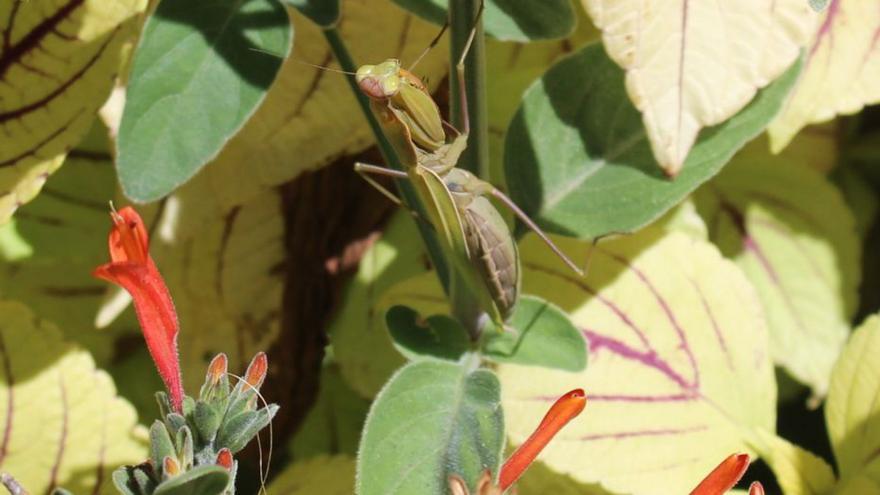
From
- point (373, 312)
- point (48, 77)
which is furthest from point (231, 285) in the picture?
point (48, 77)

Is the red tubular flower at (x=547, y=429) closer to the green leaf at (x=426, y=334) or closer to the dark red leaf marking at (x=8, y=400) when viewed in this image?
the green leaf at (x=426, y=334)

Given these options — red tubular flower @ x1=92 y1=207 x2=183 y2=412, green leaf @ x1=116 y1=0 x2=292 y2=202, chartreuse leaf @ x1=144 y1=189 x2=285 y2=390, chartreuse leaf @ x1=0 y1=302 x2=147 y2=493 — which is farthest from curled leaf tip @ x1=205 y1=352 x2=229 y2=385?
chartreuse leaf @ x1=144 y1=189 x2=285 y2=390

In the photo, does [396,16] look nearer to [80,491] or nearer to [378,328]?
[378,328]

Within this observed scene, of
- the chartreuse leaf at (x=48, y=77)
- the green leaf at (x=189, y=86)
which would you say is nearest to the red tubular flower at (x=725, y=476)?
the green leaf at (x=189, y=86)

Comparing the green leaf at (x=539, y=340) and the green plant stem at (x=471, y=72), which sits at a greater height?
the green plant stem at (x=471, y=72)

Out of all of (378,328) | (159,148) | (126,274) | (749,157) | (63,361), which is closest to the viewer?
(126,274)

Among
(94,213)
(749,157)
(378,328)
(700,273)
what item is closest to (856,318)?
(749,157)
